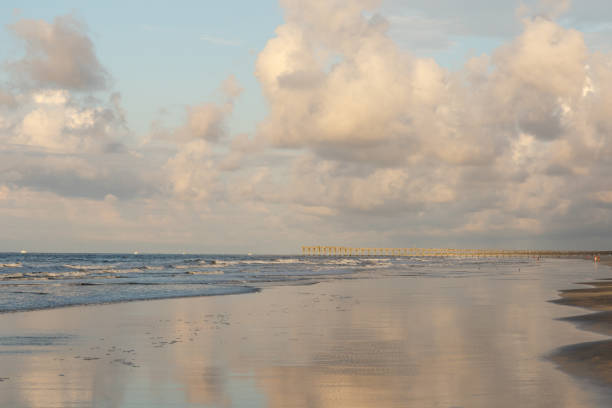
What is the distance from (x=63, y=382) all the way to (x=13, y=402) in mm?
1425

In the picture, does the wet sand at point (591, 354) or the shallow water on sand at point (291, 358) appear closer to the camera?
the shallow water on sand at point (291, 358)

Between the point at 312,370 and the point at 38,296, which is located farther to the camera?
the point at 38,296

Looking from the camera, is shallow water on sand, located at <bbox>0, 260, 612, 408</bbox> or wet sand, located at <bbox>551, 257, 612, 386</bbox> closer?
shallow water on sand, located at <bbox>0, 260, 612, 408</bbox>

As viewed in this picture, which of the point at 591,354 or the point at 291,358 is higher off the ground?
the point at 591,354

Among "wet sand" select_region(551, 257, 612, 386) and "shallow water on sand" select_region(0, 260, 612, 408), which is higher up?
"wet sand" select_region(551, 257, 612, 386)

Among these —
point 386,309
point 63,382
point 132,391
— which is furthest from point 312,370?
point 386,309

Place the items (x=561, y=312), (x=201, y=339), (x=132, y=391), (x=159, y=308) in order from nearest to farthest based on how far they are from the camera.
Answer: (x=132, y=391), (x=201, y=339), (x=561, y=312), (x=159, y=308)

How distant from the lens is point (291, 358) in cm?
1331

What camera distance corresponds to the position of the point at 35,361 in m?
12.9

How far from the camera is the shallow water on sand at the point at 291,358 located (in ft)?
32.1

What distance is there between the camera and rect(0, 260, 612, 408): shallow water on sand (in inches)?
385

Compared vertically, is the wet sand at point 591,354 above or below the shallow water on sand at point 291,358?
above

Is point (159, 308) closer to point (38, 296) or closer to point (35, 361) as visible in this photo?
point (38, 296)


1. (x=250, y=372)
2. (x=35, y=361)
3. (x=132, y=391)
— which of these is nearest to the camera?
(x=132, y=391)
